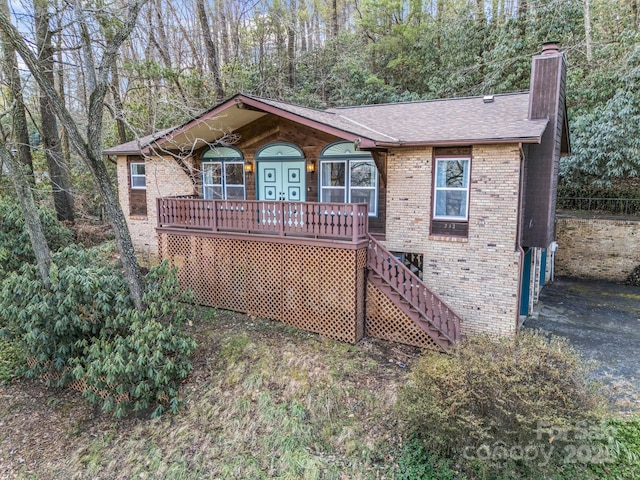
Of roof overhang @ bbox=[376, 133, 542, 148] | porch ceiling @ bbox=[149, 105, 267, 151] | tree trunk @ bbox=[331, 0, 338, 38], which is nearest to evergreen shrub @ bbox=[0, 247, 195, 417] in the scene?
porch ceiling @ bbox=[149, 105, 267, 151]

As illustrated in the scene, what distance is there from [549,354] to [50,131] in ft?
55.1

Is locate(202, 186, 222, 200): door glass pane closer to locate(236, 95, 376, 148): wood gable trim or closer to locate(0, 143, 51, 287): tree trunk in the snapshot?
locate(236, 95, 376, 148): wood gable trim

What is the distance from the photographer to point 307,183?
447 inches

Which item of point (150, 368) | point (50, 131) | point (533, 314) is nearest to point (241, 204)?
point (150, 368)

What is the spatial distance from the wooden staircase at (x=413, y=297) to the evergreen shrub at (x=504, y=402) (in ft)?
8.00

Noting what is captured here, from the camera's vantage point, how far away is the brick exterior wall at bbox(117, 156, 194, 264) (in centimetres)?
1312

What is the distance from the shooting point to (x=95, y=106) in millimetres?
7758

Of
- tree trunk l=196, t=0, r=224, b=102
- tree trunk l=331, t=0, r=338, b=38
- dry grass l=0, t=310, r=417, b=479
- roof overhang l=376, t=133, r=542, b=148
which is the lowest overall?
dry grass l=0, t=310, r=417, b=479

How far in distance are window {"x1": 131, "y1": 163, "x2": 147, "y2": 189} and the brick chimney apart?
1159 centimetres

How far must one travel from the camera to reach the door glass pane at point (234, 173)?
40.6 ft

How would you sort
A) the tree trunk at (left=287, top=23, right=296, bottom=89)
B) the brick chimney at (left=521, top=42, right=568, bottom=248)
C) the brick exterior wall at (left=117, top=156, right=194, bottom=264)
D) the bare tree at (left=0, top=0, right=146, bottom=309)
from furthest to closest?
the tree trunk at (left=287, top=23, right=296, bottom=89), the brick exterior wall at (left=117, top=156, right=194, bottom=264), the brick chimney at (left=521, top=42, right=568, bottom=248), the bare tree at (left=0, top=0, right=146, bottom=309)

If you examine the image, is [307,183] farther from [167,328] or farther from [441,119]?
[167,328]

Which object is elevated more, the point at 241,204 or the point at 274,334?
the point at 241,204

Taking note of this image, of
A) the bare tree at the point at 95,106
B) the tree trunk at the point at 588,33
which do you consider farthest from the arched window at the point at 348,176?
the tree trunk at the point at 588,33
